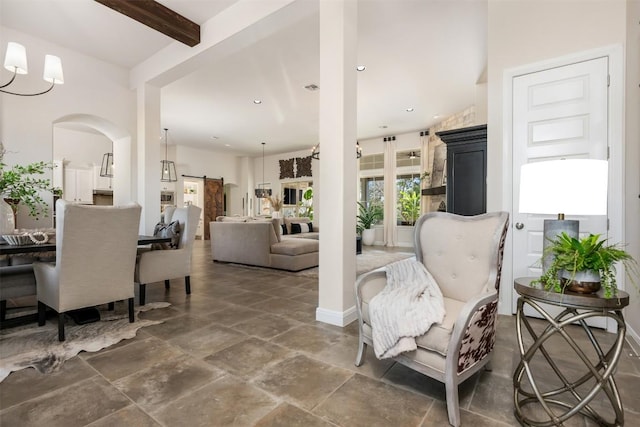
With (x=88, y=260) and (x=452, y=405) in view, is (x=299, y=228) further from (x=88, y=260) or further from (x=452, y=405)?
(x=452, y=405)

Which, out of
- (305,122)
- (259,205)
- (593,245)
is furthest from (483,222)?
(259,205)

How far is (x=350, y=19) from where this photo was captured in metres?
2.71

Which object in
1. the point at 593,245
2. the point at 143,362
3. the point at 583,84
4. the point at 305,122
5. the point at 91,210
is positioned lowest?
the point at 143,362

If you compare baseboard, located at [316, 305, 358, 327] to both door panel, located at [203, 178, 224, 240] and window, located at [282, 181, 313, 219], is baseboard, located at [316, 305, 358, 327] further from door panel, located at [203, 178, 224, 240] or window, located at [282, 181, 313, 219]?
door panel, located at [203, 178, 224, 240]

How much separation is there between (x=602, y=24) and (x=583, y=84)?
480 millimetres

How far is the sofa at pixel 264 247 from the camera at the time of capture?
16.6ft

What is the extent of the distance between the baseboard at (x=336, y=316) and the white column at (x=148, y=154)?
10.9ft

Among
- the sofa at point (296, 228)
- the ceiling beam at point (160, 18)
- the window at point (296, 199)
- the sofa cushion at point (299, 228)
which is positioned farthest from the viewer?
the window at point (296, 199)

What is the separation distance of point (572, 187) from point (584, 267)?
0.37 metres

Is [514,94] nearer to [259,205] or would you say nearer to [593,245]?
[593,245]

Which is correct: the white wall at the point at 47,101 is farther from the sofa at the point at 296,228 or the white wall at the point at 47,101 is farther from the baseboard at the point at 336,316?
the baseboard at the point at 336,316

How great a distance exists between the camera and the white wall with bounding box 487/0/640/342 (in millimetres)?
2328

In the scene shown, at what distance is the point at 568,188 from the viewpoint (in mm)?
1450

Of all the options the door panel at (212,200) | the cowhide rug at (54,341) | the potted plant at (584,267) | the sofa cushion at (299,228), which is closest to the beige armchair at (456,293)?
the potted plant at (584,267)
